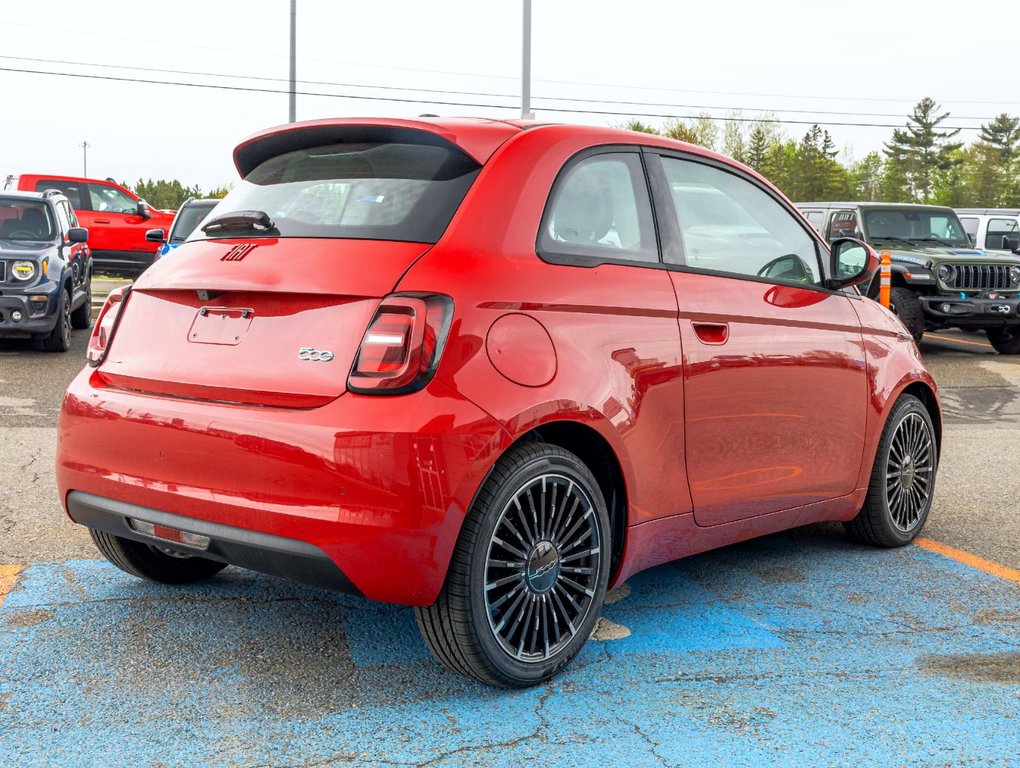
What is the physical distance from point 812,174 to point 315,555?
4122 inches

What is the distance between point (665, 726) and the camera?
3.22m

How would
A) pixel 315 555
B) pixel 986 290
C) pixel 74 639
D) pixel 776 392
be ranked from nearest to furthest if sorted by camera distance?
pixel 315 555 → pixel 74 639 → pixel 776 392 → pixel 986 290

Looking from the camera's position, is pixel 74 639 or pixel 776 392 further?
pixel 776 392

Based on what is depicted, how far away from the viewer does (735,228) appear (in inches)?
174

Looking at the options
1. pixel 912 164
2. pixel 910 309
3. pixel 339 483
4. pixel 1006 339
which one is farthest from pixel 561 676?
pixel 912 164

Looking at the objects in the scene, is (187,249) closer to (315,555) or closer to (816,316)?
(315,555)

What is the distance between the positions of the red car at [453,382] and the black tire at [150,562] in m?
0.01

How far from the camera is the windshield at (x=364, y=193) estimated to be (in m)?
3.45

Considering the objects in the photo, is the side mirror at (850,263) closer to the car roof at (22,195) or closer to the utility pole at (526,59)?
the car roof at (22,195)

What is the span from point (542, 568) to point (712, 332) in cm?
111

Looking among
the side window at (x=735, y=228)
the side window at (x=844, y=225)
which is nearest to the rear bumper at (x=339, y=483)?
the side window at (x=735, y=228)

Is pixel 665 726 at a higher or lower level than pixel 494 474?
lower

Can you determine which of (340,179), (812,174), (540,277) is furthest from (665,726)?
(812,174)

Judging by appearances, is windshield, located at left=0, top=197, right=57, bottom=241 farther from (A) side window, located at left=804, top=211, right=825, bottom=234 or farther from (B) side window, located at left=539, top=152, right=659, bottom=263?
(B) side window, located at left=539, top=152, right=659, bottom=263
